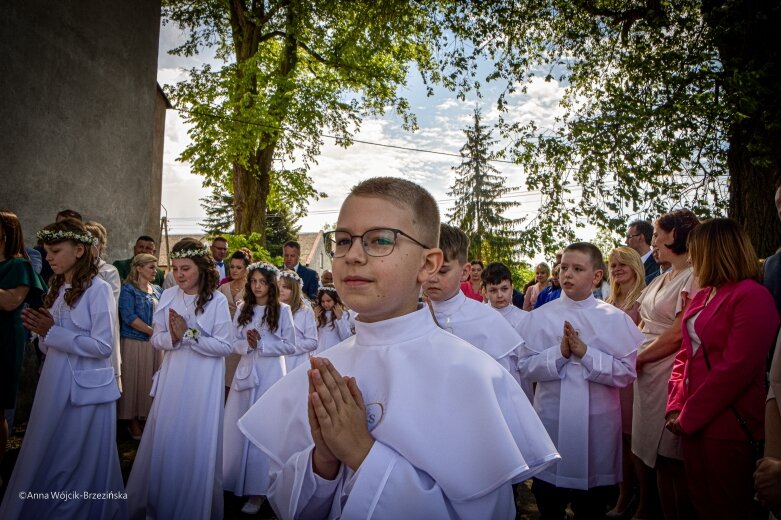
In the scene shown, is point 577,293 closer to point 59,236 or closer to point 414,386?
point 414,386

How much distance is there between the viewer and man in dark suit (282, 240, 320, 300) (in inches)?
412

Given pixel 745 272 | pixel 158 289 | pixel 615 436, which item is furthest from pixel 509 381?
pixel 158 289

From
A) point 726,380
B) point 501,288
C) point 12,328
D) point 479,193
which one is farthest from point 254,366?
point 479,193

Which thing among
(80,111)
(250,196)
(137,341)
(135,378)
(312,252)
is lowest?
(135,378)

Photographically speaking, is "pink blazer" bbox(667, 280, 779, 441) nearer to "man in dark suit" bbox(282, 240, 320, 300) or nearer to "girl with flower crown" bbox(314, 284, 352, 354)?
"girl with flower crown" bbox(314, 284, 352, 354)

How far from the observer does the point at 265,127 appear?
53.6 feet

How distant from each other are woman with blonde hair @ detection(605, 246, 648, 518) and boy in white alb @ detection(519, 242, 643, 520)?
89cm

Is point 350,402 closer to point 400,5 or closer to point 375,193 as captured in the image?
point 375,193

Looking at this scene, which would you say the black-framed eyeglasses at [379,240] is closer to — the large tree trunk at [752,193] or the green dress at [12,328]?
the green dress at [12,328]

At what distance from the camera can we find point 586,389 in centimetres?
420

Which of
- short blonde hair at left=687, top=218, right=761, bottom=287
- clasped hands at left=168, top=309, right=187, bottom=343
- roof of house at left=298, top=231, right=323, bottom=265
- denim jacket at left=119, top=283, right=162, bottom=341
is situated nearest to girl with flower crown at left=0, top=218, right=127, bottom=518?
clasped hands at left=168, top=309, right=187, bottom=343

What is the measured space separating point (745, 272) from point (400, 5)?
9634 millimetres

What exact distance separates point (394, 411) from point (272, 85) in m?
17.9

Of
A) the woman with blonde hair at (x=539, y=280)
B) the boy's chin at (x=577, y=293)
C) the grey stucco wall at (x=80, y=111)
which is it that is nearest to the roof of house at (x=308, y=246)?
the grey stucco wall at (x=80, y=111)
